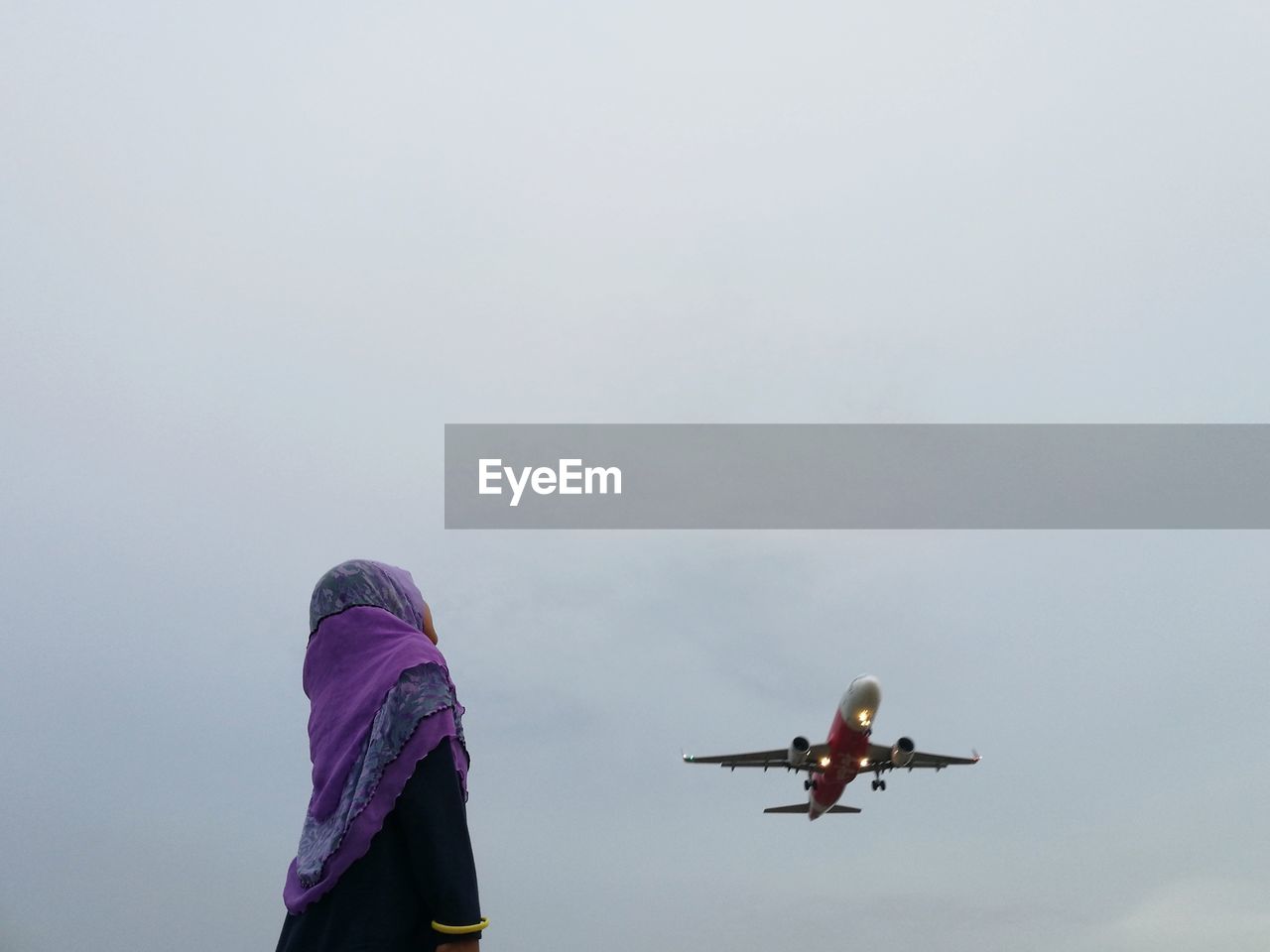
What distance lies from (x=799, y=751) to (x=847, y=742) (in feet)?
8.69

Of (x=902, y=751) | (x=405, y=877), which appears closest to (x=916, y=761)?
(x=902, y=751)

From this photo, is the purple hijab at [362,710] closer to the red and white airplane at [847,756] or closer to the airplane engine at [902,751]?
the red and white airplane at [847,756]

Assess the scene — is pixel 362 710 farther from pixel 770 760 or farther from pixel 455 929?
pixel 770 760

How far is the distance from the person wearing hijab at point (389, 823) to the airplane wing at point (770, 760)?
52417mm

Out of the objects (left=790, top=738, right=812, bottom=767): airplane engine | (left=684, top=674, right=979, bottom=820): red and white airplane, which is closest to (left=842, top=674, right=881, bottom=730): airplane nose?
(left=684, top=674, right=979, bottom=820): red and white airplane

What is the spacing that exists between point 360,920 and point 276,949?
1.66 feet

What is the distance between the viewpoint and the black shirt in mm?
3697

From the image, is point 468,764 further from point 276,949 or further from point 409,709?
point 276,949

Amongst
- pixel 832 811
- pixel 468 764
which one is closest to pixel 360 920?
pixel 468 764

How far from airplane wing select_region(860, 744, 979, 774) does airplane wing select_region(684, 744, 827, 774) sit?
0.47 m

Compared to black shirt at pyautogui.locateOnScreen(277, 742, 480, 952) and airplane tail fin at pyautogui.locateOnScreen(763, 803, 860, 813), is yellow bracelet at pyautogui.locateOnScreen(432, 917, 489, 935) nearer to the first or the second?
black shirt at pyautogui.locateOnScreen(277, 742, 480, 952)

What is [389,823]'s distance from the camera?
3869 mm

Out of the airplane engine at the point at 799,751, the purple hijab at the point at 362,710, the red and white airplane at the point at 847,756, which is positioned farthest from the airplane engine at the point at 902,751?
the purple hijab at the point at 362,710

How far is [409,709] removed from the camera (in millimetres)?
3830
